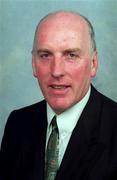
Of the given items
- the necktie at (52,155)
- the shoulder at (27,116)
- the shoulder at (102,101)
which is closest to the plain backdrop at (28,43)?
the shoulder at (27,116)

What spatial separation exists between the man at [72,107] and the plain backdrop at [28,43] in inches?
15.8

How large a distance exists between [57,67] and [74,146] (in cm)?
28

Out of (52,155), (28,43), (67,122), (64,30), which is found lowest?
(52,155)

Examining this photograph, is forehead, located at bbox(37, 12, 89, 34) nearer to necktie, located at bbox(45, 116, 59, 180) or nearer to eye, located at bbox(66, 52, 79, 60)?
eye, located at bbox(66, 52, 79, 60)

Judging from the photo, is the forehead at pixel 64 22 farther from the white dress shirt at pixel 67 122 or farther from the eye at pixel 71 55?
the white dress shirt at pixel 67 122

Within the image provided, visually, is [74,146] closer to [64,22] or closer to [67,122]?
[67,122]

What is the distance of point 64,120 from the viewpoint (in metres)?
1.53

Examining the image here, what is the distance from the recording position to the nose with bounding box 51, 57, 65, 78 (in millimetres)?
1412

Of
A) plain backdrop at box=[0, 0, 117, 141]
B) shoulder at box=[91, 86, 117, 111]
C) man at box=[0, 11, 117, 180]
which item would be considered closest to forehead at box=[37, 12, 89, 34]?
man at box=[0, 11, 117, 180]

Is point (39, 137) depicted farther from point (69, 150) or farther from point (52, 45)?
point (52, 45)

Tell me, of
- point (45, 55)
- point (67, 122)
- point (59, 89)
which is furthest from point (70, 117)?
point (45, 55)

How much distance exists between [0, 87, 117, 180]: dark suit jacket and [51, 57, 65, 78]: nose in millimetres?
194

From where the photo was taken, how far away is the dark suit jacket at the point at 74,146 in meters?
1.43

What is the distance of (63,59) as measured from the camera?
1.43 m
